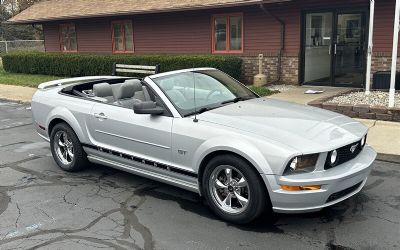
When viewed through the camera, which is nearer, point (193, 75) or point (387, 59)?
point (193, 75)

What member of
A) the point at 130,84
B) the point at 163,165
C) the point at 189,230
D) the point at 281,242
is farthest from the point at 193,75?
the point at 281,242

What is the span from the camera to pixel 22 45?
3550 cm

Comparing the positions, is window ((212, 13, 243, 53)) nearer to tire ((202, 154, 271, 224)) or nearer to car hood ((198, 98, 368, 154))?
car hood ((198, 98, 368, 154))

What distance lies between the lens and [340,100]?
966 centimetres

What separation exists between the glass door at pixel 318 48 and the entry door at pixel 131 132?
9.35 meters

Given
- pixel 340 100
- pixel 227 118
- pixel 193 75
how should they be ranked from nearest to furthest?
pixel 227 118
pixel 193 75
pixel 340 100

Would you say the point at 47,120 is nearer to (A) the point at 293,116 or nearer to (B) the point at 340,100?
(A) the point at 293,116

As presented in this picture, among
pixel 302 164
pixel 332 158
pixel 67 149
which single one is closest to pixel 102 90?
pixel 67 149

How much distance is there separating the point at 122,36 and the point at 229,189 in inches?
611

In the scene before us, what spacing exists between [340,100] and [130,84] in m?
5.64

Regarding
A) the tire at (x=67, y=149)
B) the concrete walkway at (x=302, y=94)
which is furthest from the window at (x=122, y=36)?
the tire at (x=67, y=149)

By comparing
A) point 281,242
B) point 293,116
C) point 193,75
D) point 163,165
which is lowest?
point 281,242

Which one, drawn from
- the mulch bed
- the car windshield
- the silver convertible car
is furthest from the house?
the silver convertible car

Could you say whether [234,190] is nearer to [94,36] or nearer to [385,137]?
[385,137]
